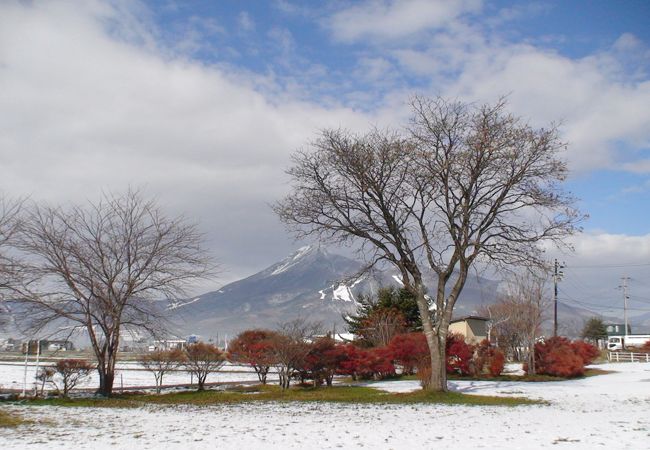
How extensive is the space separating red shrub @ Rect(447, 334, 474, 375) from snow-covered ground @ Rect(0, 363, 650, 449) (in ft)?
51.4

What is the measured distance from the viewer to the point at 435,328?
21.1 meters

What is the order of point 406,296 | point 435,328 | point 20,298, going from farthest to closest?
1. point 406,296
2. point 435,328
3. point 20,298

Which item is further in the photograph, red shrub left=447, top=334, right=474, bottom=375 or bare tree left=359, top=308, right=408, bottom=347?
bare tree left=359, top=308, right=408, bottom=347

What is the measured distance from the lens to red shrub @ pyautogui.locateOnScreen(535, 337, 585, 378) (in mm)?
35572

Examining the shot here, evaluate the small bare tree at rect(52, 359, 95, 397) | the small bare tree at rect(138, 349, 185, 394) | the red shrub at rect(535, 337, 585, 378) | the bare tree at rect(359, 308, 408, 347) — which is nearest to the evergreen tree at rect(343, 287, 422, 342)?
the bare tree at rect(359, 308, 408, 347)

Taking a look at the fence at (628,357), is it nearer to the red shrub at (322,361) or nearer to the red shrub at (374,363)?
the red shrub at (374,363)

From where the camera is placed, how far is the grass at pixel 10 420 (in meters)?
12.1

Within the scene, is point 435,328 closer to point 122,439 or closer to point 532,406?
point 532,406

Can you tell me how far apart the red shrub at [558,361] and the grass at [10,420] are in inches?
1218

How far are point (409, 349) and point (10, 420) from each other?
22993 mm

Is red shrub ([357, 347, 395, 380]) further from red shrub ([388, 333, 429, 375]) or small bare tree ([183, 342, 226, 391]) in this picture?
small bare tree ([183, 342, 226, 391])

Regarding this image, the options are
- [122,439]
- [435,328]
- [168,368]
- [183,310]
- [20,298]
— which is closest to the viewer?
[122,439]

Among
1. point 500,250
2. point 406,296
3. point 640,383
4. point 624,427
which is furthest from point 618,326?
point 624,427

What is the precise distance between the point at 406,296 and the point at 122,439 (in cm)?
4115
